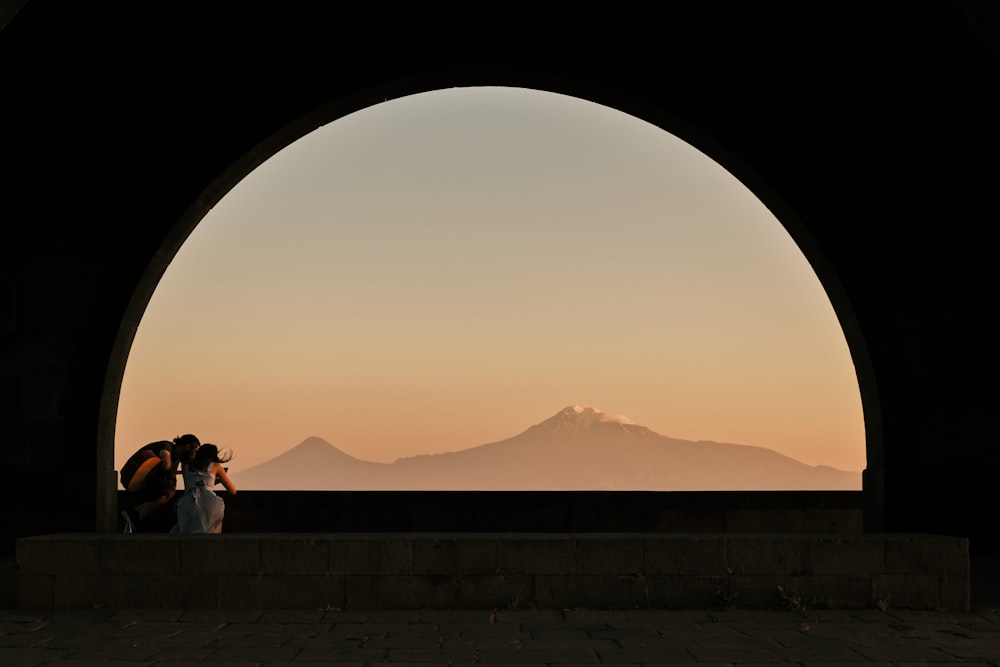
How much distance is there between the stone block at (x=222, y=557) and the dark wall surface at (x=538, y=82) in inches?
183

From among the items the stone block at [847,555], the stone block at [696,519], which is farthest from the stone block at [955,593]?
the stone block at [696,519]

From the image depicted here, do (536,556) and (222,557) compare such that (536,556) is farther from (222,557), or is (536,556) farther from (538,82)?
(538,82)

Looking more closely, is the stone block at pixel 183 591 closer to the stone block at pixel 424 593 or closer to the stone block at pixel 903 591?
the stone block at pixel 424 593

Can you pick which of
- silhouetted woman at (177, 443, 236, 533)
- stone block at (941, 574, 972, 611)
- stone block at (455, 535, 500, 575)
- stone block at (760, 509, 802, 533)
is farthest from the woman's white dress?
stone block at (760, 509, 802, 533)

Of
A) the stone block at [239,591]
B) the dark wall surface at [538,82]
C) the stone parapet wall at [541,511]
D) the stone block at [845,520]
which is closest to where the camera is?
the stone block at [239,591]

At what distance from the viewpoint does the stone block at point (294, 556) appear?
10.1 metres

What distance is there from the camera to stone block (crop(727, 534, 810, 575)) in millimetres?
10188

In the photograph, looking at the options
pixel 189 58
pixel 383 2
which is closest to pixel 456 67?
pixel 383 2

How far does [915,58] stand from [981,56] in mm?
734

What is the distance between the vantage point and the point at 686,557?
10188 mm

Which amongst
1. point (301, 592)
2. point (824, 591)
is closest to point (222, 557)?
point (301, 592)

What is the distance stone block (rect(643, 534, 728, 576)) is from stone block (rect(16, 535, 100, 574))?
4592 mm

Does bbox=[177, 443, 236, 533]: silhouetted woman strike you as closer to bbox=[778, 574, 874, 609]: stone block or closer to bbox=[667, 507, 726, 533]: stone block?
bbox=[778, 574, 874, 609]: stone block

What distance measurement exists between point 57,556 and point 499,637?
3.91 meters
